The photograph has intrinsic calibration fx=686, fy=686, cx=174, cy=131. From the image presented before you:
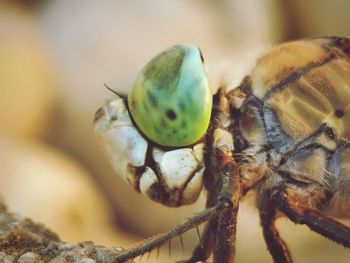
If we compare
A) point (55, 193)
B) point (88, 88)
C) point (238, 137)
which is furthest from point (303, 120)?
point (88, 88)

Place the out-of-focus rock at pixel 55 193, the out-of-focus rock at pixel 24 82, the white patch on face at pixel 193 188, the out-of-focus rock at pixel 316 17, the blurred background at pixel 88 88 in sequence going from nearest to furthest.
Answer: the white patch on face at pixel 193 188
the out-of-focus rock at pixel 55 193
the blurred background at pixel 88 88
the out-of-focus rock at pixel 24 82
the out-of-focus rock at pixel 316 17

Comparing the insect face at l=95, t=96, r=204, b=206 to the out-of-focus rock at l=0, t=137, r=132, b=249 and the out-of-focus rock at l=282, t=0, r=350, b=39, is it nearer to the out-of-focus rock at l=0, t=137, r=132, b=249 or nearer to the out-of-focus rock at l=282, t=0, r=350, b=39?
the out-of-focus rock at l=0, t=137, r=132, b=249

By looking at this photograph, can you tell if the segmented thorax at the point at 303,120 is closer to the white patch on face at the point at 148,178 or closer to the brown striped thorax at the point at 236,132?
the brown striped thorax at the point at 236,132

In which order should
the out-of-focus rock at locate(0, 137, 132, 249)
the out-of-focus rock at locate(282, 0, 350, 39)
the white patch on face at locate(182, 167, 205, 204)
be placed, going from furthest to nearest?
the out-of-focus rock at locate(282, 0, 350, 39), the out-of-focus rock at locate(0, 137, 132, 249), the white patch on face at locate(182, 167, 205, 204)

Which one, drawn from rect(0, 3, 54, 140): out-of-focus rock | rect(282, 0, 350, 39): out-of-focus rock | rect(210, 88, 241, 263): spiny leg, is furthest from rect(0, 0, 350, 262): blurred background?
rect(210, 88, 241, 263): spiny leg

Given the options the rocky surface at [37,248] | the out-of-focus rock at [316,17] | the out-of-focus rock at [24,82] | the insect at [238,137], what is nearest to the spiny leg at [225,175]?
the insect at [238,137]

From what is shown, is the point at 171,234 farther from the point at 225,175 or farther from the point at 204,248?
the point at 204,248

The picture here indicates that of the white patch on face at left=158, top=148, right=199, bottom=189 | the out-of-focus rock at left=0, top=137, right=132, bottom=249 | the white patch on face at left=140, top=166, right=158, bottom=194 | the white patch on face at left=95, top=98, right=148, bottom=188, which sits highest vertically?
the white patch on face at left=95, top=98, right=148, bottom=188
